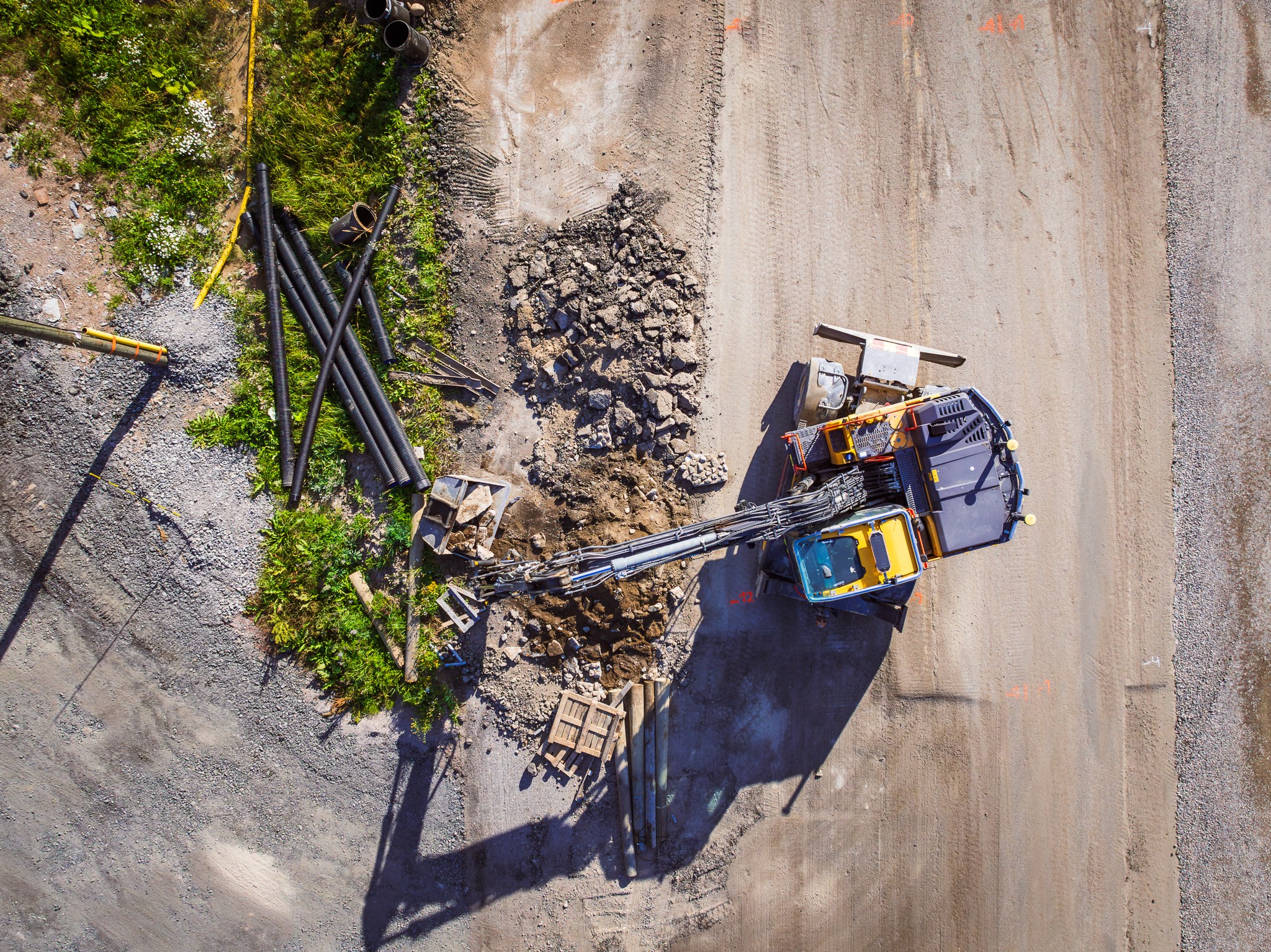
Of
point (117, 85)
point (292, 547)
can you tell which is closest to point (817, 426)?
point (292, 547)

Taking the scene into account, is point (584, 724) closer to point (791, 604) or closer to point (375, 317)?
point (791, 604)

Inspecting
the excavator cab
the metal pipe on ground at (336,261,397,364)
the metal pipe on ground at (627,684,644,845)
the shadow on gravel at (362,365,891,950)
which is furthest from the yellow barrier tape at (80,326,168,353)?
the excavator cab

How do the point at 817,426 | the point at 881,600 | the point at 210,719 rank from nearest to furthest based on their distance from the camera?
the point at 817,426
the point at 881,600
the point at 210,719

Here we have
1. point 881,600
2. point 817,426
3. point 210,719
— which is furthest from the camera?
point 210,719

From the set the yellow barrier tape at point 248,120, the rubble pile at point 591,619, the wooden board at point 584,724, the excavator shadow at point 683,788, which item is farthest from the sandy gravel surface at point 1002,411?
the yellow barrier tape at point 248,120

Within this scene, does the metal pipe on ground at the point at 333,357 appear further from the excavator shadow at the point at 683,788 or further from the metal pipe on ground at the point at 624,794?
the metal pipe on ground at the point at 624,794

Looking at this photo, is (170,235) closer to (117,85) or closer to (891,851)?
(117,85)

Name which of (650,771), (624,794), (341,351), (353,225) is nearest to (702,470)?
(650,771)

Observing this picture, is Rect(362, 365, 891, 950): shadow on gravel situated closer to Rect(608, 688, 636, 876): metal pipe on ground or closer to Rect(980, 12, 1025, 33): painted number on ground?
Rect(608, 688, 636, 876): metal pipe on ground
